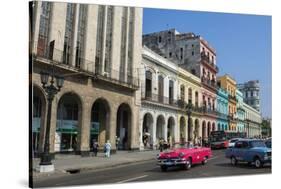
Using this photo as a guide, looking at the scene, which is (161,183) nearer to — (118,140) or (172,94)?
(118,140)

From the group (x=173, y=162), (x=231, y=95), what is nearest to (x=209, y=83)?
(x=231, y=95)

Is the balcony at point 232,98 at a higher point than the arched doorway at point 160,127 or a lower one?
higher

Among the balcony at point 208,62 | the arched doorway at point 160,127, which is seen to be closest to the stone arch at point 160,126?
the arched doorway at point 160,127

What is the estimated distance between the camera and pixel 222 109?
52.7ft

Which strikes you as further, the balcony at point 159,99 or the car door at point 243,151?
the balcony at point 159,99

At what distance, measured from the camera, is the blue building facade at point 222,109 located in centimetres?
1553

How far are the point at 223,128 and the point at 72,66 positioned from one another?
689 cm

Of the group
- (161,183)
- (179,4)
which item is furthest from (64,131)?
(179,4)

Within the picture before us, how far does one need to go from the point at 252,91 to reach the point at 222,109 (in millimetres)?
3188

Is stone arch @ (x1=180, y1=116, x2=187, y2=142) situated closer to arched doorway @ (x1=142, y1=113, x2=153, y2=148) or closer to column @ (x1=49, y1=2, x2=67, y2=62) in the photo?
arched doorway @ (x1=142, y1=113, x2=153, y2=148)

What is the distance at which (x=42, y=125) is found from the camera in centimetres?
1185

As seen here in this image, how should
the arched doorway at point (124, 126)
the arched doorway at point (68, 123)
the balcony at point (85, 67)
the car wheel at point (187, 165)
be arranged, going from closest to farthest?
the car wheel at point (187, 165) < the balcony at point (85, 67) < the arched doorway at point (68, 123) < the arched doorway at point (124, 126)

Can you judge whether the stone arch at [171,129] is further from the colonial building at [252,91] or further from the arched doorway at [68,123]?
the arched doorway at [68,123]

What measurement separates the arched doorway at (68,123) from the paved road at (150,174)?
75.5 inches
